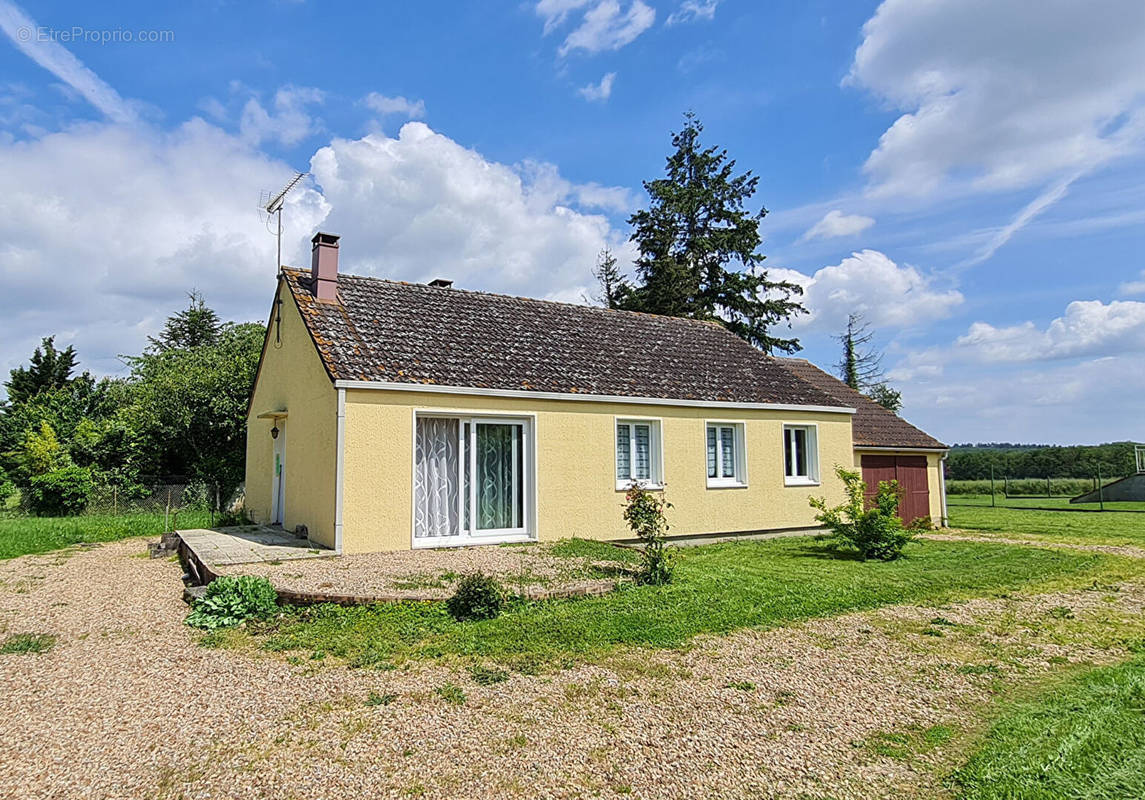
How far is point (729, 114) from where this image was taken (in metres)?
13.3

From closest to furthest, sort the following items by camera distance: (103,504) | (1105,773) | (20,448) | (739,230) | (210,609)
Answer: (1105,773), (210,609), (103,504), (20,448), (739,230)

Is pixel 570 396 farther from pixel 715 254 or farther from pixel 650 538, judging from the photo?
pixel 715 254

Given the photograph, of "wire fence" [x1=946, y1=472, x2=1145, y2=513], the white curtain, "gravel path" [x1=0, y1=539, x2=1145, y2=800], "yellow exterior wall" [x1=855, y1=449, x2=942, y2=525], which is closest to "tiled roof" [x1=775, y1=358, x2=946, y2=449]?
"yellow exterior wall" [x1=855, y1=449, x2=942, y2=525]

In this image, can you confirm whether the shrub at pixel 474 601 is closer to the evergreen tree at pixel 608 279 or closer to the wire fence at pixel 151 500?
the wire fence at pixel 151 500

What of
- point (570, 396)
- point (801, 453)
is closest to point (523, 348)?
point (570, 396)

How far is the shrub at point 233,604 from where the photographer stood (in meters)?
7.66

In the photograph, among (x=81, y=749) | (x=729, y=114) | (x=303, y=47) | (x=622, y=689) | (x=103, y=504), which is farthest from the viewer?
(x=103, y=504)

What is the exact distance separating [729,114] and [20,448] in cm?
3038

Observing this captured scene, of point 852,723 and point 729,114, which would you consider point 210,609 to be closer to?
point 852,723

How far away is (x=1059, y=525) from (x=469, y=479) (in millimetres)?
19649

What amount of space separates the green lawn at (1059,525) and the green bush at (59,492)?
97.7 ft

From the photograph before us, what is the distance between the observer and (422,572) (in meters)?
9.47

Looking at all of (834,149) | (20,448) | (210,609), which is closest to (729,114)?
(834,149)

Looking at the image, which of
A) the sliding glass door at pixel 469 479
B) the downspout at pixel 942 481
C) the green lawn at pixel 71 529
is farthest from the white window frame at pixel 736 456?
the green lawn at pixel 71 529
